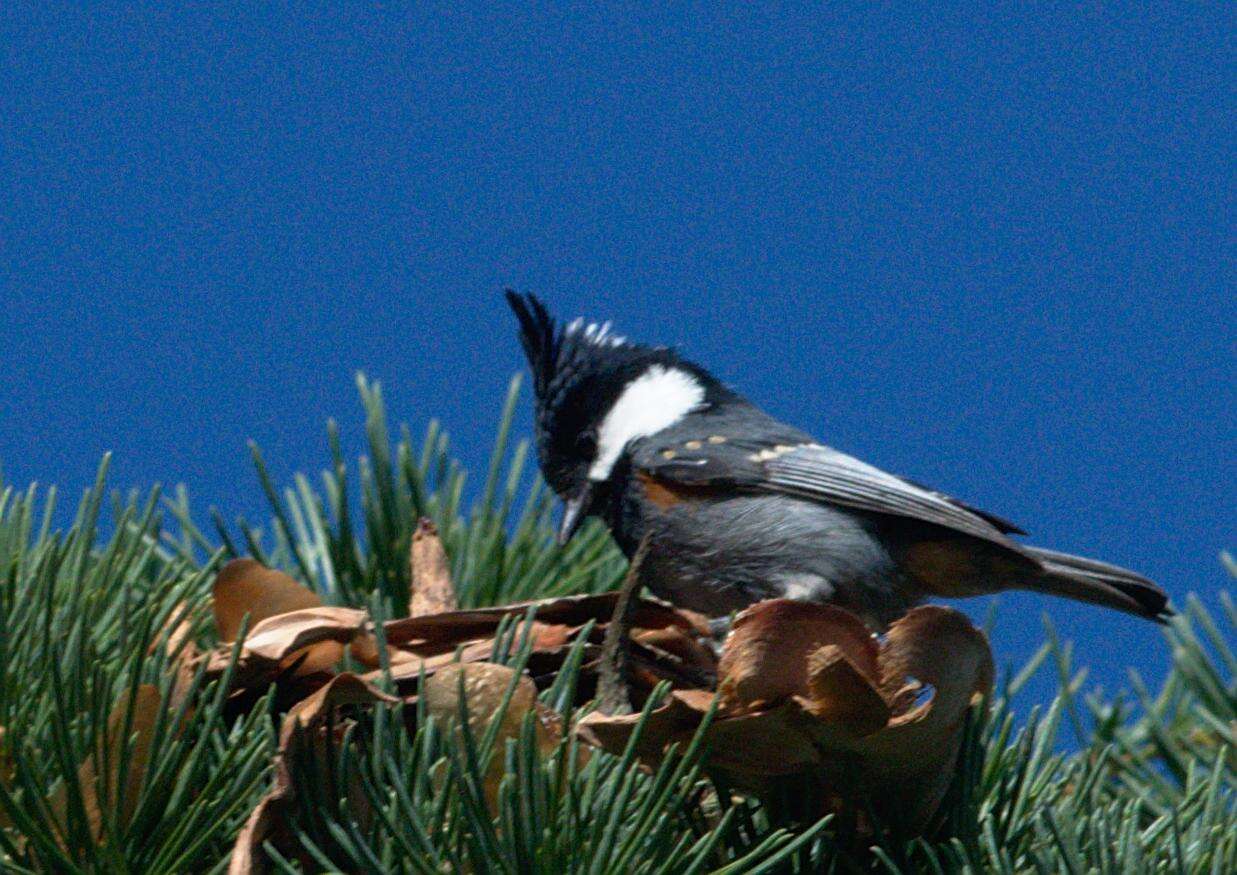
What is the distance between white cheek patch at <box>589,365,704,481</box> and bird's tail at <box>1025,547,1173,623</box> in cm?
58

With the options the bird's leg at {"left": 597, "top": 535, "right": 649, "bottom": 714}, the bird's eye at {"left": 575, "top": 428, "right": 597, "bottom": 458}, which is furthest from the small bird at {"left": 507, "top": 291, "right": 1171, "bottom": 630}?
the bird's leg at {"left": 597, "top": 535, "right": 649, "bottom": 714}

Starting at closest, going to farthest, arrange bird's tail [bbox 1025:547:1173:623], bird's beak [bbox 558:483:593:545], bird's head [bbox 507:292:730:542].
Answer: bird's beak [bbox 558:483:593:545]
bird's tail [bbox 1025:547:1173:623]
bird's head [bbox 507:292:730:542]

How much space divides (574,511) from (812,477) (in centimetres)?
36

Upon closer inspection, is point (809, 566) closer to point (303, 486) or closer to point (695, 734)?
point (303, 486)

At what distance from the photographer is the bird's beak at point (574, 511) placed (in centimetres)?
198

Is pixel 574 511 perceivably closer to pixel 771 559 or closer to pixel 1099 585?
pixel 771 559

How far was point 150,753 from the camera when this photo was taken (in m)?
0.88

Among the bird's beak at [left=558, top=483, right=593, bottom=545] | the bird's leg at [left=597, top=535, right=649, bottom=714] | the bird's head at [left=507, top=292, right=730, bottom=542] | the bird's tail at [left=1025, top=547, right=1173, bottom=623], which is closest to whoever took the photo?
the bird's leg at [left=597, top=535, right=649, bottom=714]

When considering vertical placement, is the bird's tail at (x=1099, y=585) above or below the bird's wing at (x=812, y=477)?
below

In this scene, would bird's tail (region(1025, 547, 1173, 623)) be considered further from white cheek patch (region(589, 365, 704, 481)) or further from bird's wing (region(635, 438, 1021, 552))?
white cheek patch (region(589, 365, 704, 481))

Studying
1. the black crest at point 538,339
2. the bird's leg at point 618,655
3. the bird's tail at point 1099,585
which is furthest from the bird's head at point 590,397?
the bird's leg at point 618,655

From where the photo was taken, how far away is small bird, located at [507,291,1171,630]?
2137 millimetres

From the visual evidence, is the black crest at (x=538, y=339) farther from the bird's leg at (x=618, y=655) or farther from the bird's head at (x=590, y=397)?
the bird's leg at (x=618, y=655)

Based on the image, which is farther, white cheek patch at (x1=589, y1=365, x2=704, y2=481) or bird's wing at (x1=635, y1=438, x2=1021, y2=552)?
white cheek patch at (x1=589, y1=365, x2=704, y2=481)
